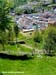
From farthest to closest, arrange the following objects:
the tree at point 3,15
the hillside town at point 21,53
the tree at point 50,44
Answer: the tree at point 50,44
the tree at point 3,15
the hillside town at point 21,53

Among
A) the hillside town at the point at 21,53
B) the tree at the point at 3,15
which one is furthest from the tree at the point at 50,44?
the tree at the point at 3,15

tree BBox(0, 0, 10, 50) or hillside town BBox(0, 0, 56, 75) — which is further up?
tree BBox(0, 0, 10, 50)

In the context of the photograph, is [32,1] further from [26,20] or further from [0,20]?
[0,20]

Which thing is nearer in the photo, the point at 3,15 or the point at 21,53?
the point at 3,15

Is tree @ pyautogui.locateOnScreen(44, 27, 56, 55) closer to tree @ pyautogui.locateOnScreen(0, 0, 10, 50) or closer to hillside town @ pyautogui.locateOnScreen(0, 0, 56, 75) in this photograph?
hillside town @ pyautogui.locateOnScreen(0, 0, 56, 75)

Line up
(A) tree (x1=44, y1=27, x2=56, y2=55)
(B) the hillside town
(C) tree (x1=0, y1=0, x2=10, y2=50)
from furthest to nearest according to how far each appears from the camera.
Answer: (A) tree (x1=44, y1=27, x2=56, y2=55)
(C) tree (x1=0, y1=0, x2=10, y2=50)
(B) the hillside town

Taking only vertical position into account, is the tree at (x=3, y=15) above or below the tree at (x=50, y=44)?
above

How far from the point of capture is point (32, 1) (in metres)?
185

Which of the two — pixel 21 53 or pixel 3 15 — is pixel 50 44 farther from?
pixel 3 15

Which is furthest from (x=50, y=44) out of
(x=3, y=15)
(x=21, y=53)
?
(x=3, y=15)

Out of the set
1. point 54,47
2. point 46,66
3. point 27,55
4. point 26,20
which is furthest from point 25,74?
point 26,20

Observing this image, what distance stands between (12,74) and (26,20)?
105770 millimetres

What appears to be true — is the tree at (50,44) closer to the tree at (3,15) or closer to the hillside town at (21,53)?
the hillside town at (21,53)

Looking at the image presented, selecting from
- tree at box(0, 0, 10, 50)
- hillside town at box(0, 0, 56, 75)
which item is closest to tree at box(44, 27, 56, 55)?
hillside town at box(0, 0, 56, 75)
